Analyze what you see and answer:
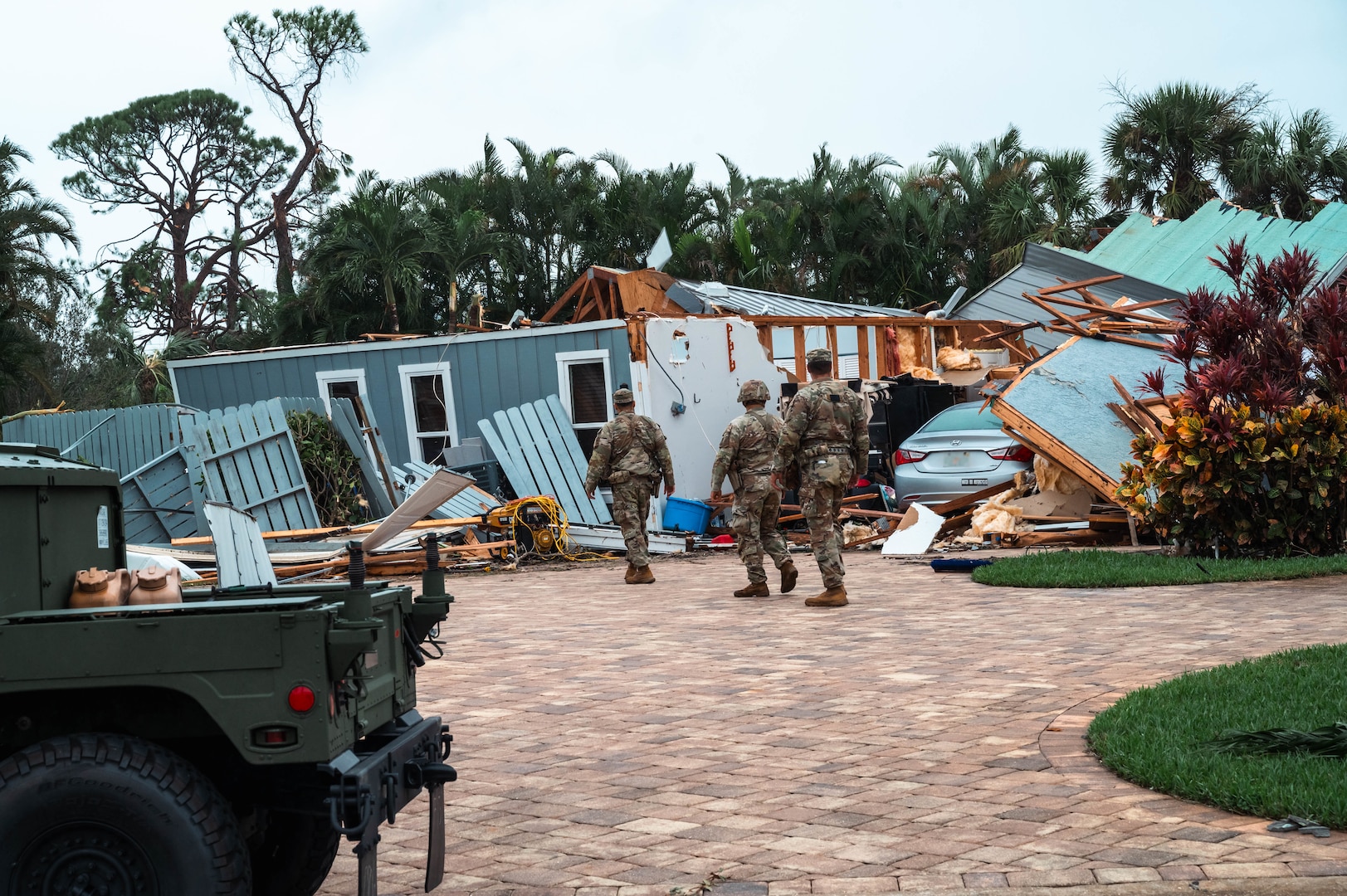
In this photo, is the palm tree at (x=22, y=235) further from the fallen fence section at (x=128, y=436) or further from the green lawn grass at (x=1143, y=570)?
the green lawn grass at (x=1143, y=570)

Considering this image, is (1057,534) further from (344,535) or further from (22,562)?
(22,562)

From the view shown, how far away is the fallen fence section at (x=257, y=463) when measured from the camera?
592 inches

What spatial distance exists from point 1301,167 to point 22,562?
2838 cm

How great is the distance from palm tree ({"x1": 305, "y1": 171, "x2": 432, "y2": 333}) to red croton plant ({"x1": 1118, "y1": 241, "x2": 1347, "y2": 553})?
20.1 metres

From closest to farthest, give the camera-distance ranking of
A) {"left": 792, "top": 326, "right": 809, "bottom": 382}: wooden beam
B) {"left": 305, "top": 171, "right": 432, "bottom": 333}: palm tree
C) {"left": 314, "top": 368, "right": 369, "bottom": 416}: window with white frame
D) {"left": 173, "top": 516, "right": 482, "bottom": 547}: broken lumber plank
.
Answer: {"left": 173, "top": 516, "right": 482, "bottom": 547}: broken lumber plank, {"left": 314, "top": 368, "right": 369, "bottom": 416}: window with white frame, {"left": 792, "top": 326, "right": 809, "bottom": 382}: wooden beam, {"left": 305, "top": 171, "right": 432, "bottom": 333}: palm tree

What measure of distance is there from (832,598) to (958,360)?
1144 centimetres

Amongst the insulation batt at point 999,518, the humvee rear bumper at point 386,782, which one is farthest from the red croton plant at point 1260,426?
the humvee rear bumper at point 386,782

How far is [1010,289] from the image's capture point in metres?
25.0

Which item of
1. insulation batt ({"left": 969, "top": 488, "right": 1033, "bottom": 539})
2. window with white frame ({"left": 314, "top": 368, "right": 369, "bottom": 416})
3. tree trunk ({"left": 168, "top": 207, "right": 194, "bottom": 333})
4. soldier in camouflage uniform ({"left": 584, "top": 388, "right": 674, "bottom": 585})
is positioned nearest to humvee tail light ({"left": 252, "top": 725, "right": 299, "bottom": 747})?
soldier in camouflage uniform ({"left": 584, "top": 388, "right": 674, "bottom": 585})

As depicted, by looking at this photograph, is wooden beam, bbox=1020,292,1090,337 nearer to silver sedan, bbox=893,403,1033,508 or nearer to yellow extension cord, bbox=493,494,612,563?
silver sedan, bbox=893,403,1033,508

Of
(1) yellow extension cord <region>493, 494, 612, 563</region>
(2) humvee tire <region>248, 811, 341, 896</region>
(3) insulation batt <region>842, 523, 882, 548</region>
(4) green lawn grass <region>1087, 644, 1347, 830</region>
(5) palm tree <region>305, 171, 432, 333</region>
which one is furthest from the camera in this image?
(5) palm tree <region>305, 171, 432, 333</region>

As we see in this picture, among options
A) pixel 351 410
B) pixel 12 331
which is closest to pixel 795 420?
pixel 351 410

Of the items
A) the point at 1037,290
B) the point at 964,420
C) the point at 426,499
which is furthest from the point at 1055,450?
the point at 1037,290

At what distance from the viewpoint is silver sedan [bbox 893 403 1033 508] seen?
15453 millimetres
